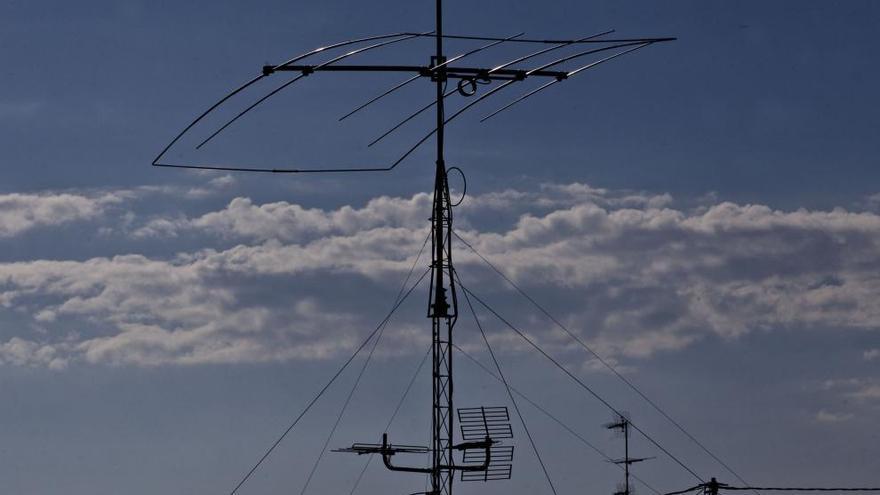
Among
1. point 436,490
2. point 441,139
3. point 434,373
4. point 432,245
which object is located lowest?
point 436,490

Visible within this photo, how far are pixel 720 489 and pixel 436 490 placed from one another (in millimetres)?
10614

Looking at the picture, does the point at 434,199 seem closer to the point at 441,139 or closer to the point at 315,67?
the point at 441,139

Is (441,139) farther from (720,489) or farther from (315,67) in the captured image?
(720,489)

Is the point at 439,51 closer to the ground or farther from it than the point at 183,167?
farther from it

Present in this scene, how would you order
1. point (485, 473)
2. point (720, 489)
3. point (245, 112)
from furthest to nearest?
point (720, 489) → point (485, 473) → point (245, 112)

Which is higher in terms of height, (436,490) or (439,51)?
(439,51)

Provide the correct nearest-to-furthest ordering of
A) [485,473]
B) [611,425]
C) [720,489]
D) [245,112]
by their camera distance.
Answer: [245,112] < [485,473] < [720,489] < [611,425]

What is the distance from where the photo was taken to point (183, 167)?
40906 mm

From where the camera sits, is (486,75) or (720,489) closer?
(486,75)

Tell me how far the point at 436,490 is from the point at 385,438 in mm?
2215

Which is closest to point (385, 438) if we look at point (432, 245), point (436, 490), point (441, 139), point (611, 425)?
point (436, 490)

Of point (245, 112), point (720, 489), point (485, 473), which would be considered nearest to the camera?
point (245, 112)

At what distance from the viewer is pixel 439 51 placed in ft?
141

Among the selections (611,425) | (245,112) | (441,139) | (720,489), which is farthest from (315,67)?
(611,425)
